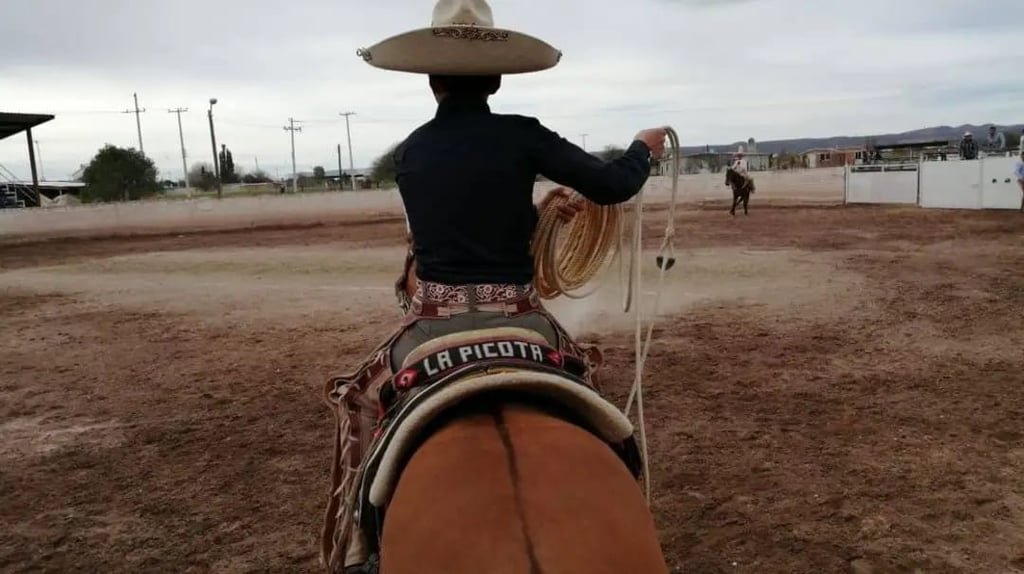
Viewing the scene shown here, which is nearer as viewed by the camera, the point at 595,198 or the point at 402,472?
the point at 402,472

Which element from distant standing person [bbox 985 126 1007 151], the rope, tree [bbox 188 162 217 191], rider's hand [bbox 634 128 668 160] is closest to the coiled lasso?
the rope

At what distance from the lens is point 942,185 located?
23.8 metres

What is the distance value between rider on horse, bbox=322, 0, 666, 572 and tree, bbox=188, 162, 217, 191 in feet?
193

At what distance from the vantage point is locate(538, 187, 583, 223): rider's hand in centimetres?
301

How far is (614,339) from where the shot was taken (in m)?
8.19

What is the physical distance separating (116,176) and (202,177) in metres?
16.7

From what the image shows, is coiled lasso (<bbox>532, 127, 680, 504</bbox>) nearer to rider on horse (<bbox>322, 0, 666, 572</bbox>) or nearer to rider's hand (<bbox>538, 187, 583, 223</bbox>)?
rider's hand (<bbox>538, 187, 583, 223</bbox>)

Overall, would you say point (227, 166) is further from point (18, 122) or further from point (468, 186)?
point (468, 186)

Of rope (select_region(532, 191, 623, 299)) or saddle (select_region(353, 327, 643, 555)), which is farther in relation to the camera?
rope (select_region(532, 191, 623, 299))

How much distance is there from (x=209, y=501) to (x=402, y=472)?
3296 mm

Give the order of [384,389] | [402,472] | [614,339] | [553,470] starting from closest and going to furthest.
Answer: [553,470]
[402,472]
[384,389]
[614,339]

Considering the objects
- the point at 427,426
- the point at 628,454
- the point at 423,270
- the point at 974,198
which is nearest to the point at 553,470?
the point at 427,426

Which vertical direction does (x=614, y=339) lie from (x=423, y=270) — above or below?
below

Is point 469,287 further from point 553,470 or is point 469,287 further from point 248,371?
point 248,371
